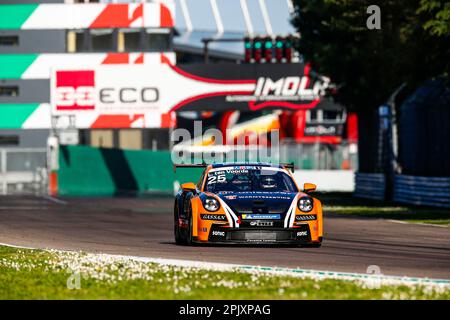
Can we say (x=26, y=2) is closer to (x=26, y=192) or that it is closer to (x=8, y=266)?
(x=26, y=192)

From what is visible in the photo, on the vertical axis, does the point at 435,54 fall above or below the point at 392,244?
above

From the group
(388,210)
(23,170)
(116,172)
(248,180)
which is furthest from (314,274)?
(23,170)

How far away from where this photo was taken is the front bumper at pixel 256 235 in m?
16.5

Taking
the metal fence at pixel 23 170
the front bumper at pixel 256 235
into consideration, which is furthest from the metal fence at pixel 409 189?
the front bumper at pixel 256 235

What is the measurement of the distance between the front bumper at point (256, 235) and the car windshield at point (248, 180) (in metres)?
0.97

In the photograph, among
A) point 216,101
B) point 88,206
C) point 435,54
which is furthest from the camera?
point 216,101

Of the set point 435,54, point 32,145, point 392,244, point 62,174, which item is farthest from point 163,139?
point 392,244

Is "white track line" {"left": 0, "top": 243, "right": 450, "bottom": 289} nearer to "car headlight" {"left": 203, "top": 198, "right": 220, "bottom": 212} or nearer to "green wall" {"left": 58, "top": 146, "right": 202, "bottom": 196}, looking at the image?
"car headlight" {"left": 203, "top": 198, "right": 220, "bottom": 212}

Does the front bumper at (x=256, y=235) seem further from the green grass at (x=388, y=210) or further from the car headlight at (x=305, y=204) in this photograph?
the green grass at (x=388, y=210)

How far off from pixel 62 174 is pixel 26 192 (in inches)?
99.2

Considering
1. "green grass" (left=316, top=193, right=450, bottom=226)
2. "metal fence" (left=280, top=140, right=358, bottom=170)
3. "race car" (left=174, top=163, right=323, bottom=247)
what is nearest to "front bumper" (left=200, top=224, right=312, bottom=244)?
"race car" (left=174, top=163, right=323, bottom=247)

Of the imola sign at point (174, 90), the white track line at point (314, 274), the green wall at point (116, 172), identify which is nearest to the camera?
the white track line at point (314, 274)

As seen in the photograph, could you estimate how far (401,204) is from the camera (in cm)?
3509

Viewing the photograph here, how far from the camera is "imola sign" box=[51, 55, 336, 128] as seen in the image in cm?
5497
